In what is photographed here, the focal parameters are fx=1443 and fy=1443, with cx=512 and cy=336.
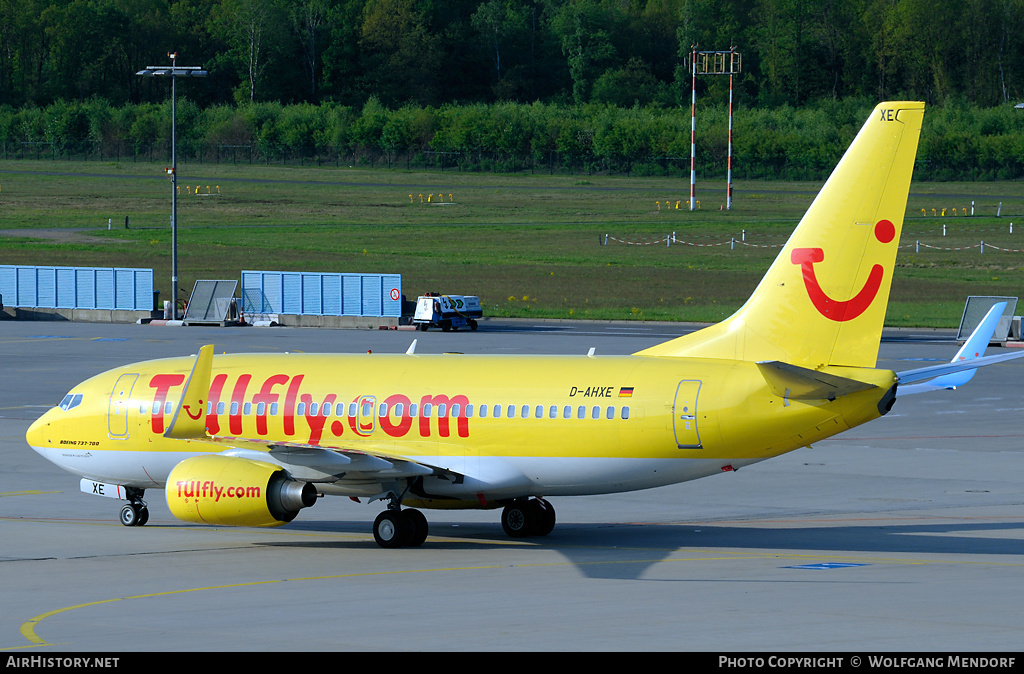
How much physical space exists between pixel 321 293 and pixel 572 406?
200 feet

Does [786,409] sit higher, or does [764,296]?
[764,296]

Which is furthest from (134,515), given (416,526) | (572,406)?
(572,406)

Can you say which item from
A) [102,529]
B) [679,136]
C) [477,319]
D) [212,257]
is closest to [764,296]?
[102,529]

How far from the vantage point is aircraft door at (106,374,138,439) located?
33156 millimetres

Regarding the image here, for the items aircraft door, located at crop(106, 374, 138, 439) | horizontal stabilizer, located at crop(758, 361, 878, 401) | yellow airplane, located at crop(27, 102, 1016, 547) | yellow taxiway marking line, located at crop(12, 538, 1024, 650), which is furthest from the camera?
aircraft door, located at crop(106, 374, 138, 439)

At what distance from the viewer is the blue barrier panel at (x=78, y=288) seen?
9219cm

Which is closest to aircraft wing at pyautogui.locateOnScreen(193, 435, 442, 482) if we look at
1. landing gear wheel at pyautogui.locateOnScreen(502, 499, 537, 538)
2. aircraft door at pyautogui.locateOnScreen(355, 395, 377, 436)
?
aircraft door at pyautogui.locateOnScreen(355, 395, 377, 436)

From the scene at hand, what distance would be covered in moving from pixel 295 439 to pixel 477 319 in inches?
2165

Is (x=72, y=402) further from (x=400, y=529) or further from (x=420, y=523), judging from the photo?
(x=420, y=523)

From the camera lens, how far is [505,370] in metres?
30.4

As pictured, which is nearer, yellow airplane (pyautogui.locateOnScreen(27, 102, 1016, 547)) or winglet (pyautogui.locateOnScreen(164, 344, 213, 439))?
yellow airplane (pyautogui.locateOnScreen(27, 102, 1016, 547))

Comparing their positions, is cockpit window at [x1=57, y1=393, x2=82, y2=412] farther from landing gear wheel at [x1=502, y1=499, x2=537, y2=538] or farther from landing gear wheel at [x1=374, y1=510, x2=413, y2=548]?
landing gear wheel at [x1=502, y1=499, x2=537, y2=538]

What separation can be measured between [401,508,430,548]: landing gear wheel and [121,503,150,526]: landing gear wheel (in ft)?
23.4
